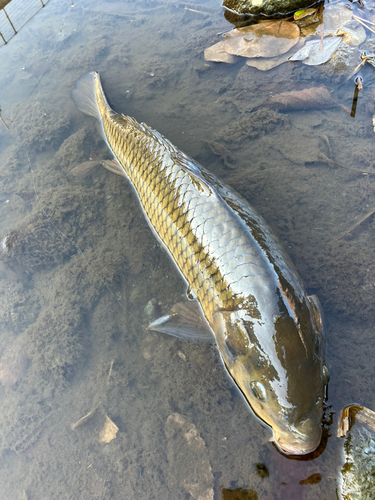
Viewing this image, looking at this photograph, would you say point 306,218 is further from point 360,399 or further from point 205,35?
point 205,35

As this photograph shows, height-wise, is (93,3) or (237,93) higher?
(93,3)

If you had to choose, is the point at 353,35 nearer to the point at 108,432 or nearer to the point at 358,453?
the point at 358,453

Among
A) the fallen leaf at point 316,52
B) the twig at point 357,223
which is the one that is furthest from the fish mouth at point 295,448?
the fallen leaf at point 316,52

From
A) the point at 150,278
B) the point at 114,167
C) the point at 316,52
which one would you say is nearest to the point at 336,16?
the point at 316,52

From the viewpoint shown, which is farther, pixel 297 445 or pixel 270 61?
Answer: pixel 270 61

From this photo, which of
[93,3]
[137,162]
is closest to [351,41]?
[137,162]

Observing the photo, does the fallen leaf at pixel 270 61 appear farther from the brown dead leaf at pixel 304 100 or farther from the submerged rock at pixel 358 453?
the submerged rock at pixel 358 453
